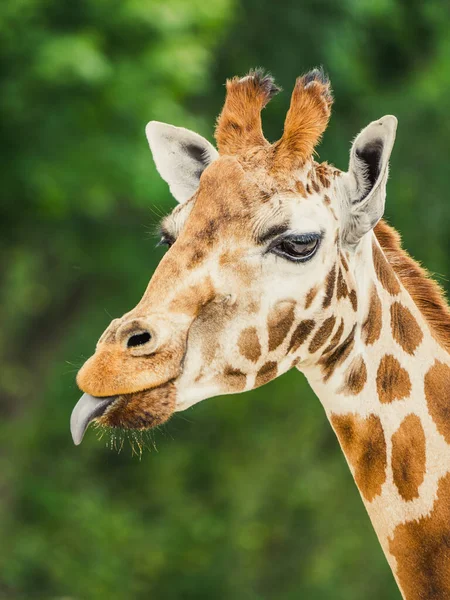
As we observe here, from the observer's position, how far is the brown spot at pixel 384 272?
170 inches

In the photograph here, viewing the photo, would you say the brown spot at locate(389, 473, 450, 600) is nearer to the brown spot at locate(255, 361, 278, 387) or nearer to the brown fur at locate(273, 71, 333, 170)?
the brown spot at locate(255, 361, 278, 387)

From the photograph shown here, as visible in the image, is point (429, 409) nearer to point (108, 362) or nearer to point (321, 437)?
point (108, 362)

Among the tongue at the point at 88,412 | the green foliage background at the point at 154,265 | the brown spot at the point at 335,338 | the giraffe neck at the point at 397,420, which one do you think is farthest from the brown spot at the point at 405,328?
the green foliage background at the point at 154,265

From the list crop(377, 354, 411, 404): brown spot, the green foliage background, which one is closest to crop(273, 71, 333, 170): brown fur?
crop(377, 354, 411, 404): brown spot

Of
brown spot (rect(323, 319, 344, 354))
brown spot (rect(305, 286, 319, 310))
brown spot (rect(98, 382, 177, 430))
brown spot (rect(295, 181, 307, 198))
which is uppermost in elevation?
brown spot (rect(295, 181, 307, 198))

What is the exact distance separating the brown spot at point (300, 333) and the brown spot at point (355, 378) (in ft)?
0.78

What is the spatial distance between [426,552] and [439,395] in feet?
2.03

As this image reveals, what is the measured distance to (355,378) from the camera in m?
4.20

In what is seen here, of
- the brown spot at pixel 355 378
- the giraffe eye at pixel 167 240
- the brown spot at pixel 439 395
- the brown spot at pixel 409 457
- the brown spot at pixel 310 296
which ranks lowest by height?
the brown spot at pixel 409 457

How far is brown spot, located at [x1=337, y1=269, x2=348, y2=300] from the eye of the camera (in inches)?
163

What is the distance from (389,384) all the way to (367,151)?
0.91m

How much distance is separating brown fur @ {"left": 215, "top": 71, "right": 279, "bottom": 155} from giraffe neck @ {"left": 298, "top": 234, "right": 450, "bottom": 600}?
625mm

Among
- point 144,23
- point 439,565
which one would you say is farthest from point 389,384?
point 144,23

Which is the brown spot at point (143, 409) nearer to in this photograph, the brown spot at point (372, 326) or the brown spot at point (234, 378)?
the brown spot at point (234, 378)
